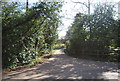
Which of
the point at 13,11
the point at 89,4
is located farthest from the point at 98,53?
the point at 13,11

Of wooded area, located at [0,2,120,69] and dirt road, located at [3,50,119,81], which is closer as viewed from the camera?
dirt road, located at [3,50,119,81]

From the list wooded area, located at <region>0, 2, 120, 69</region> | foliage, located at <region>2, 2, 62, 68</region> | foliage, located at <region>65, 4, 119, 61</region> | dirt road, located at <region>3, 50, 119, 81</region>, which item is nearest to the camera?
dirt road, located at <region>3, 50, 119, 81</region>

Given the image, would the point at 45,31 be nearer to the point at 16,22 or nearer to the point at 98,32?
the point at 16,22

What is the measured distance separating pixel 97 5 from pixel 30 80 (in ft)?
32.2

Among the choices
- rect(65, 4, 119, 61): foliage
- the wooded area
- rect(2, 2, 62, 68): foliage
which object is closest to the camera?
rect(2, 2, 62, 68): foliage

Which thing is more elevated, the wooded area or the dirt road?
the wooded area

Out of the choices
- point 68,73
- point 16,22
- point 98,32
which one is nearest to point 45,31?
point 16,22

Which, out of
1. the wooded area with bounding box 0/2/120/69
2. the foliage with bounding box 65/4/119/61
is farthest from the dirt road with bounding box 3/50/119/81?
the foliage with bounding box 65/4/119/61

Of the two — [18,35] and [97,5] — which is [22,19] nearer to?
[18,35]

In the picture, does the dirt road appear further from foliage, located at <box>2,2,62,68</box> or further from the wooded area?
the wooded area

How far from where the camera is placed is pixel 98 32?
9852mm

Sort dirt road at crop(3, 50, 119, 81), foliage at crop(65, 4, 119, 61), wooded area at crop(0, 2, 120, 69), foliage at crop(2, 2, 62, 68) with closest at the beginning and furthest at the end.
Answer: dirt road at crop(3, 50, 119, 81) → foliage at crop(2, 2, 62, 68) → wooded area at crop(0, 2, 120, 69) → foliage at crop(65, 4, 119, 61)

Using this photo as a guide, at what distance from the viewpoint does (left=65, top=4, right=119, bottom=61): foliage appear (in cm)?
949

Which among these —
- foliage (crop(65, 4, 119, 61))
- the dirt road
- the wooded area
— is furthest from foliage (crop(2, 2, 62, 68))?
foliage (crop(65, 4, 119, 61))
